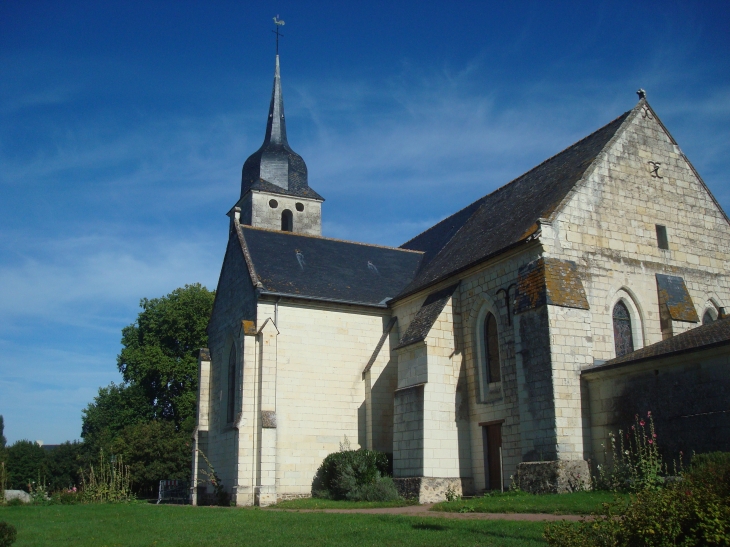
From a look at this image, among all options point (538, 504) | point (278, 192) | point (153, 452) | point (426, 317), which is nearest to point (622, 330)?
point (426, 317)

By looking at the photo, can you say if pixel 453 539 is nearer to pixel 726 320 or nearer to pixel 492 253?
pixel 726 320

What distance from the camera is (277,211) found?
35.0m

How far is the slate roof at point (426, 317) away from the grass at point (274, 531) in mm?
7189

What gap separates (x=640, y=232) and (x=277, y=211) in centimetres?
2070

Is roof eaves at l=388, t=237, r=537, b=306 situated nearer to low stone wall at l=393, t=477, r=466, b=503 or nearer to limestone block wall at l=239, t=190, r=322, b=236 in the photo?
low stone wall at l=393, t=477, r=466, b=503

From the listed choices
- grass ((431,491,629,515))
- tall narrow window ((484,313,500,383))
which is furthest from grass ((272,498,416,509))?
tall narrow window ((484,313,500,383))

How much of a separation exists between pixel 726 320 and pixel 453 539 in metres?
9.20

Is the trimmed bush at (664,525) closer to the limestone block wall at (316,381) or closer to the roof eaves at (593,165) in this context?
the roof eaves at (593,165)

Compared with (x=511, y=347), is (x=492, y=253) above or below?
above

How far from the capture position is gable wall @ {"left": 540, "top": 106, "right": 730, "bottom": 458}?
1592 centimetres

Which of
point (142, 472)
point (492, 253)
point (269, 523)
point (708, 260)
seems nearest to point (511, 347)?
point (492, 253)

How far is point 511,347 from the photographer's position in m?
17.5

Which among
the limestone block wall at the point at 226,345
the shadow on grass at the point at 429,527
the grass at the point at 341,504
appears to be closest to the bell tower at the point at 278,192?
the limestone block wall at the point at 226,345

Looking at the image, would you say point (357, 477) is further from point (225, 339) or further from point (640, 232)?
point (640, 232)
